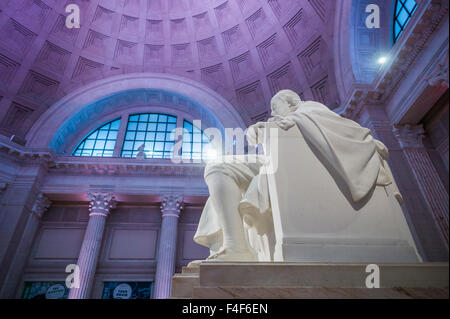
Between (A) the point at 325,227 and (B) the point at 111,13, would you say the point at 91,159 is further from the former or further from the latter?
(A) the point at 325,227

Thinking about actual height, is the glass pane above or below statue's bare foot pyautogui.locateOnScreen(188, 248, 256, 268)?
above

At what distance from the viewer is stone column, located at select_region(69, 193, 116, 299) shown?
341 inches

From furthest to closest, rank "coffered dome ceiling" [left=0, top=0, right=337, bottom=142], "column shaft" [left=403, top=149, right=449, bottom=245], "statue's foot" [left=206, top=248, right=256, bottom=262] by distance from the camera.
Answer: "coffered dome ceiling" [left=0, top=0, right=337, bottom=142] < "column shaft" [left=403, top=149, right=449, bottom=245] < "statue's foot" [left=206, top=248, right=256, bottom=262]

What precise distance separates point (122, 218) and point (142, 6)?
392 inches

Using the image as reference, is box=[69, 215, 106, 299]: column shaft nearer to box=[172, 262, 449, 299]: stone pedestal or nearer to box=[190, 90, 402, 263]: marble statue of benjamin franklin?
box=[190, 90, 402, 263]: marble statue of benjamin franklin

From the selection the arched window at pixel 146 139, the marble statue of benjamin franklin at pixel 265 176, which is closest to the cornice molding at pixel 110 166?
the arched window at pixel 146 139

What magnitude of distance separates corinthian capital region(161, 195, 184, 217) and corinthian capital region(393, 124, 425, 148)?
750 cm

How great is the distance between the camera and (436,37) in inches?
233

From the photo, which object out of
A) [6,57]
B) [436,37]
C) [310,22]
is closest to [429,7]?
[436,37]

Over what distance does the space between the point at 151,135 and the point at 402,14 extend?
1077 centimetres

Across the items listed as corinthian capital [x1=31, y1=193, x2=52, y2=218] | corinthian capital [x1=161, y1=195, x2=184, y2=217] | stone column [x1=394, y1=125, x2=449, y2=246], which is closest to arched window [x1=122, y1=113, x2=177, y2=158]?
corinthian capital [x1=161, y1=195, x2=184, y2=217]

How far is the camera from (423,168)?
264 inches

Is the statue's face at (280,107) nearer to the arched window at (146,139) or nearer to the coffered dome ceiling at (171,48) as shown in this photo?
the coffered dome ceiling at (171,48)

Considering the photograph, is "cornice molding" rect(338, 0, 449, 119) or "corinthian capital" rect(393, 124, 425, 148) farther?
"corinthian capital" rect(393, 124, 425, 148)
